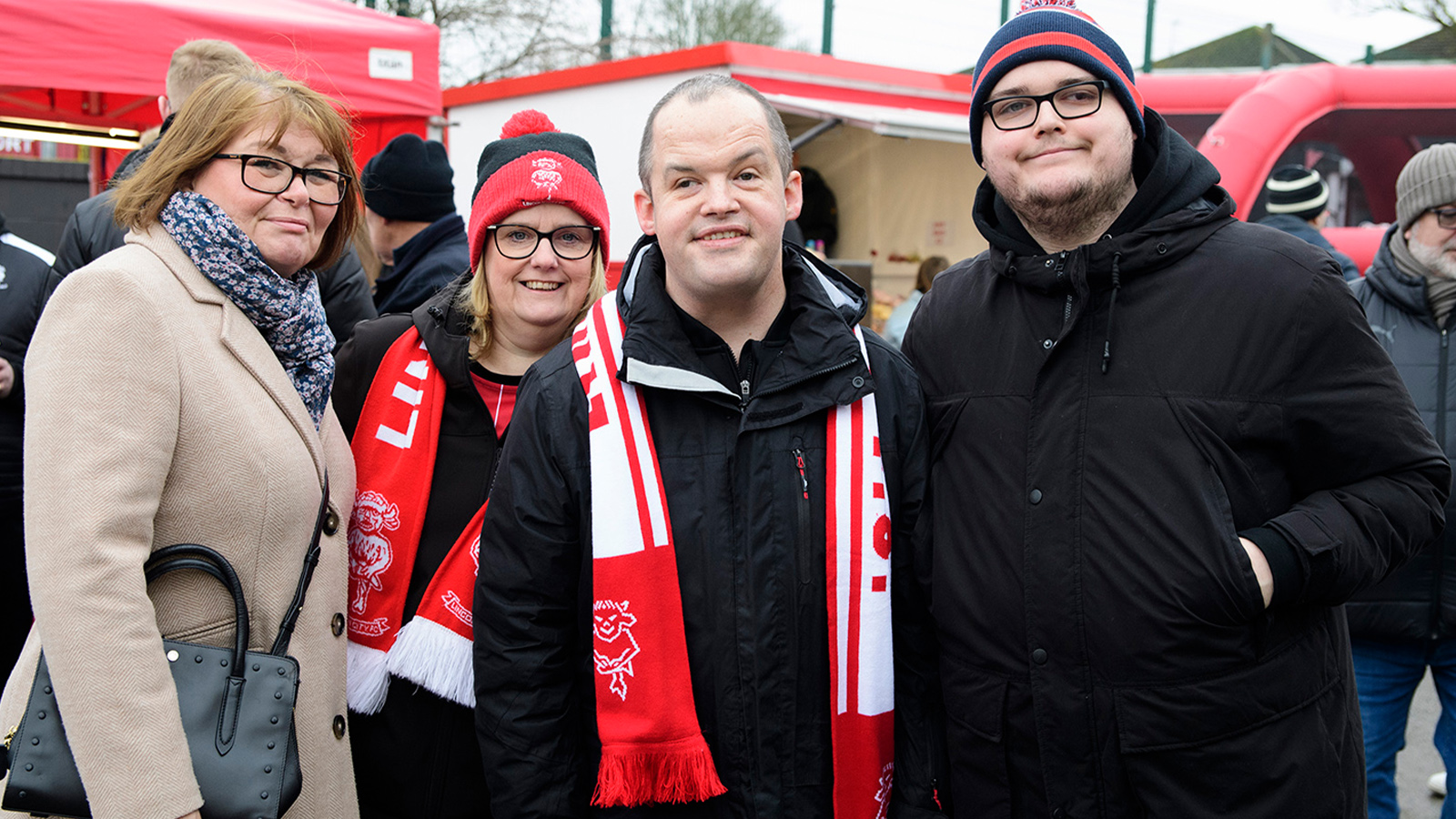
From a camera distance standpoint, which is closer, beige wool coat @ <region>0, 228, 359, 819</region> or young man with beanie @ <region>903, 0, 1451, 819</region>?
beige wool coat @ <region>0, 228, 359, 819</region>

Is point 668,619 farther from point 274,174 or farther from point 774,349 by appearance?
point 274,174

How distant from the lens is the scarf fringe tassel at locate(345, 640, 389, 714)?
2.08 meters

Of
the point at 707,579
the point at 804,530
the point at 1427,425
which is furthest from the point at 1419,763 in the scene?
the point at 707,579

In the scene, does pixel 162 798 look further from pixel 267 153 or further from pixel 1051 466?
pixel 1051 466

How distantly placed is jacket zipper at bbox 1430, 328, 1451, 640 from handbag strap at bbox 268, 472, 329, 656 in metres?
2.95

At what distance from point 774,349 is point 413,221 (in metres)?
2.37

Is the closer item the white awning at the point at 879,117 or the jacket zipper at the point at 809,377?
the jacket zipper at the point at 809,377

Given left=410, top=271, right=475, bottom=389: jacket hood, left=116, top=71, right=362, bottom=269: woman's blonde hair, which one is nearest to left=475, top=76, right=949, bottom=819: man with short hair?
left=410, top=271, right=475, bottom=389: jacket hood

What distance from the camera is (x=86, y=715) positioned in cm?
150

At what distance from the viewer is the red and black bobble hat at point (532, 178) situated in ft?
7.68

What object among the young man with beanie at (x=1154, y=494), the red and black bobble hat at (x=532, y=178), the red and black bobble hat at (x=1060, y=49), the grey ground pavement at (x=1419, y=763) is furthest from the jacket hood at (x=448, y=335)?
the grey ground pavement at (x=1419, y=763)

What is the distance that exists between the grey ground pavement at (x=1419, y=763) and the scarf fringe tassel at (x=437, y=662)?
10.7ft

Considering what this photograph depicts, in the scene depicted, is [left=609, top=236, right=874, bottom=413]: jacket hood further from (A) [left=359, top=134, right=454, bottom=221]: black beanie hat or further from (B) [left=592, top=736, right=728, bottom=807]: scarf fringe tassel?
(A) [left=359, top=134, right=454, bottom=221]: black beanie hat

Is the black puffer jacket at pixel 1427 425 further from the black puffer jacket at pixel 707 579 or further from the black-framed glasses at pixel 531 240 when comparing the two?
the black-framed glasses at pixel 531 240
